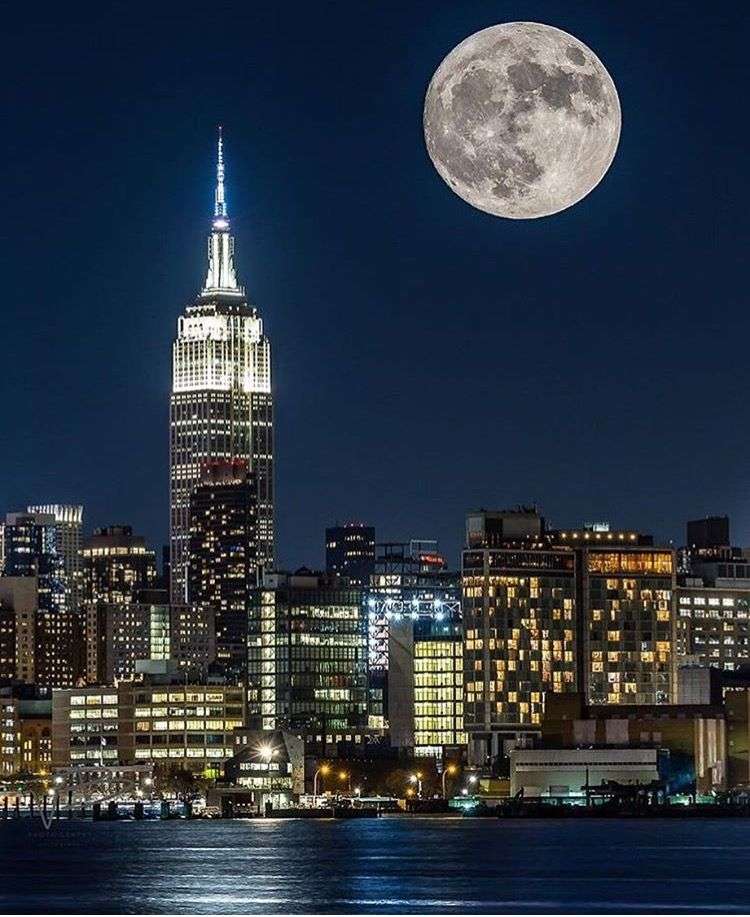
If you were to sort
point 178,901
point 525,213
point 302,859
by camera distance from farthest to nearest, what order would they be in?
1. point 302,859
2. point 178,901
3. point 525,213

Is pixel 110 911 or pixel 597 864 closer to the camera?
pixel 110 911

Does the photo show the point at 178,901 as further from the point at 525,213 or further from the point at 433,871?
the point at 525,213

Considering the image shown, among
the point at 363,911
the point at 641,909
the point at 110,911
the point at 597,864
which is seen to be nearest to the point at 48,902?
the point at 110,911

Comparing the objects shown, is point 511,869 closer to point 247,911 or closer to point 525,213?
point 247,911

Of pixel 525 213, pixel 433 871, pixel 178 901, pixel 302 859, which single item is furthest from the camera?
pixel 302 859

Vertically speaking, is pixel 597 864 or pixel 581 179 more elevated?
pixel 581 179

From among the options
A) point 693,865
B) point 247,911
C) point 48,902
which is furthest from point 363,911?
point 693,865

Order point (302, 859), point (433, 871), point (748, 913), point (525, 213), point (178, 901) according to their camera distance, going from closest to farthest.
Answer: point (525, 213) → point (748, 913) → point (178, 901) → point (433, 871) → point (302, 859)

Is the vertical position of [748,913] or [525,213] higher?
[525,213]

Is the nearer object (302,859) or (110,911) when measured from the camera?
(110,911)
